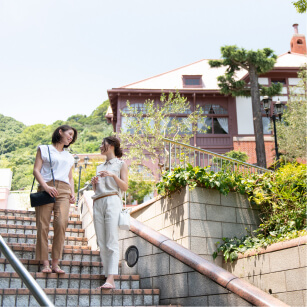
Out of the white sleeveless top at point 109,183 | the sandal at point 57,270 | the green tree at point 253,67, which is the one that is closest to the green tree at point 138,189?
the green tree at point 253,67

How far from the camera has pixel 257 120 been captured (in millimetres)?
21609

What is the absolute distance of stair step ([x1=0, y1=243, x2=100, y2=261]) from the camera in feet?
16.5

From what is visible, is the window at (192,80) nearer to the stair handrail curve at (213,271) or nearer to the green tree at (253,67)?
the green tree at (253,67)

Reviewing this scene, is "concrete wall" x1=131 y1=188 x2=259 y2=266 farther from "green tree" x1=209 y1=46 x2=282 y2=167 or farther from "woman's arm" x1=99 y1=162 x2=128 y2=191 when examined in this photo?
"green tree" x1=209 y1=46 x2=282 y2=167

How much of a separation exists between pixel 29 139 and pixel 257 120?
52777 millimetres

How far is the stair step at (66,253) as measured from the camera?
503 centimetres

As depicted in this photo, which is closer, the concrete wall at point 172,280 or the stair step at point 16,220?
the concrete wall at point 172,280

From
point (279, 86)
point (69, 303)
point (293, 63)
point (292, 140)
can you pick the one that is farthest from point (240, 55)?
point (69, 303)

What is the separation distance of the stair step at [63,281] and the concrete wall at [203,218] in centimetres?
189

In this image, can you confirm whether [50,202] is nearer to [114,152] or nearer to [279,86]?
[114,152]

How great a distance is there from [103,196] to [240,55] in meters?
19.6

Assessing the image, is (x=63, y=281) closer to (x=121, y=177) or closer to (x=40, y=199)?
(x=40, y=199)

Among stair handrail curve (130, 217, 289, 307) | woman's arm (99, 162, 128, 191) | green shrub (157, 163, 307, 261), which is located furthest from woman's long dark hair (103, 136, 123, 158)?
green shrub (157, 163, 307, 261)

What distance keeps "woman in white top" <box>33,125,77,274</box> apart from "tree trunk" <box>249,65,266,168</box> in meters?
17.1
